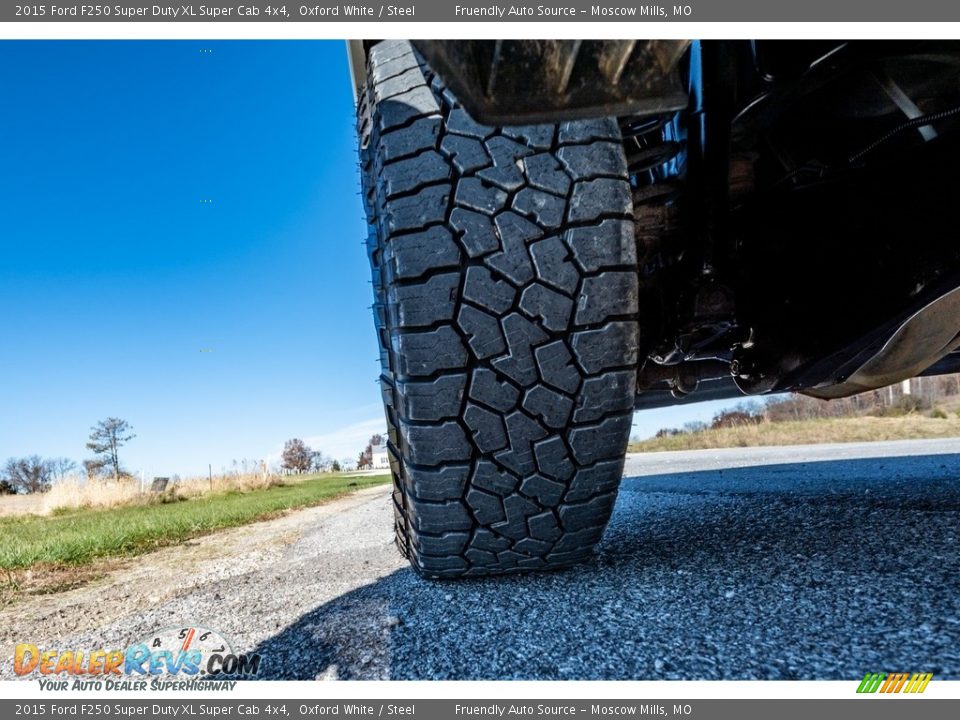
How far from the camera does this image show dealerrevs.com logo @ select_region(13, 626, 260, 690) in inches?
33.9

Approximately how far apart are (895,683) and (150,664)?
1.25 meters

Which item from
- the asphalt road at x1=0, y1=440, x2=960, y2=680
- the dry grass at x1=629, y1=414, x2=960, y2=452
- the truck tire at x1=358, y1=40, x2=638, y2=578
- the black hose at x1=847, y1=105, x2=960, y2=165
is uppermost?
the black hose at x1=847, y1=105, x2=960, y2=165

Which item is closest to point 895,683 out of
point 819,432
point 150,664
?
point 150,664

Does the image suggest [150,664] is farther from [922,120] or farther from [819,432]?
[819,432]

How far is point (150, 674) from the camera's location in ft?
2.90

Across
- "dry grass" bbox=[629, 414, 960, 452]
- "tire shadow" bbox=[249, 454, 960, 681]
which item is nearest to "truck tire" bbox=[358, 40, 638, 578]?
"tire shadow" bbox=[249, 454, 960, 681]

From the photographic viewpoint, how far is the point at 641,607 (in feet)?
3.13

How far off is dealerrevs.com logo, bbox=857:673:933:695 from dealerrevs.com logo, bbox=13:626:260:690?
0.98 metres

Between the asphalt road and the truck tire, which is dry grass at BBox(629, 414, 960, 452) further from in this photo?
the truck tire

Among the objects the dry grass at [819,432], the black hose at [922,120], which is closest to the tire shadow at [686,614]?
the black hose at [922,120]

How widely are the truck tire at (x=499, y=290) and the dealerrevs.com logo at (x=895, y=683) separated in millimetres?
512

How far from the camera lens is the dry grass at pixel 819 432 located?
24.2ft

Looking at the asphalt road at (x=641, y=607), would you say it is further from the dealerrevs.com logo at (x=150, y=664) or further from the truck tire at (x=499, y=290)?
the truck tire at (x=499, y=290)

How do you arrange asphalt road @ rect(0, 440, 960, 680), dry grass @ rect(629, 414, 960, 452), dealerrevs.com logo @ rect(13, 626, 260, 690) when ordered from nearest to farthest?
asphalt road @ rect(0, 440, 960, 680) < dealerrevs.com logo @ rect(13, 626, 260, 690) < dry grass @ rect(629, 414, 960, 452)
